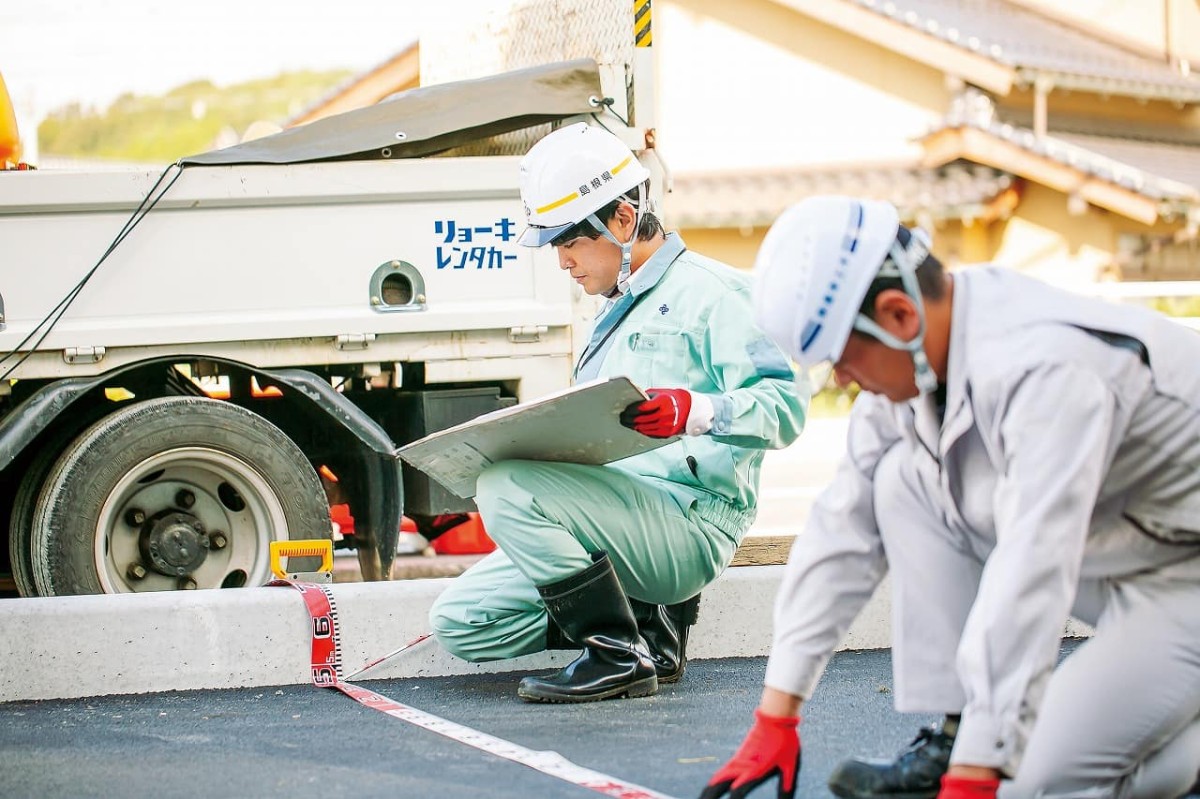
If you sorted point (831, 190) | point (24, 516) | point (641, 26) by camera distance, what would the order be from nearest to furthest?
point (24, 516) → point (641, 26) → point (831, 190)

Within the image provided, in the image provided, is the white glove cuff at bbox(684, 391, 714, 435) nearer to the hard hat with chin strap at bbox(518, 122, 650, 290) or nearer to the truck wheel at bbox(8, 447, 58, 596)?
the hard hat with chin strap at bbox(518, 122, 650, 290)

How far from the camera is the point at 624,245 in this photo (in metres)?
4.44

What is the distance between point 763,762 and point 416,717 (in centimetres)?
152

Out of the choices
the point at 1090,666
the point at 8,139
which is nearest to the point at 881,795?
the point at 1090,666

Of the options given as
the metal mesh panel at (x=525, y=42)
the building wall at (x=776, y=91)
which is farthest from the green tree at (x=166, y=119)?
the metal mesh panel at (x=525, y=42)

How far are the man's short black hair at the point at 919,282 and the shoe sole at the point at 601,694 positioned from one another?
1841 millimetres

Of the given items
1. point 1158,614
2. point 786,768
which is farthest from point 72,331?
point 1158,614

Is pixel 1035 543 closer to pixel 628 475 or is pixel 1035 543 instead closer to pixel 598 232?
pixel 628 475

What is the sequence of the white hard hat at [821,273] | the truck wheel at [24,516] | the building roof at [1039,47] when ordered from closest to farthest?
the white hard hat at [821,273] → the truck wheel at [24,516] → the building roof at [1039,47]

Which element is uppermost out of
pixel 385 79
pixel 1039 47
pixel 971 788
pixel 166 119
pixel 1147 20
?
pixel 166 119

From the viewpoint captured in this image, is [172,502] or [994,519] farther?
[172,502]

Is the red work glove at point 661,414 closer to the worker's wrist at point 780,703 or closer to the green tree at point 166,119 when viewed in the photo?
the worker's wrist at point 780,703

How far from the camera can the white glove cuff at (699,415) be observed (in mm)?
3947

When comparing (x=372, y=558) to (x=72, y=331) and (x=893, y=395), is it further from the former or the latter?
(x=893, y=395)
